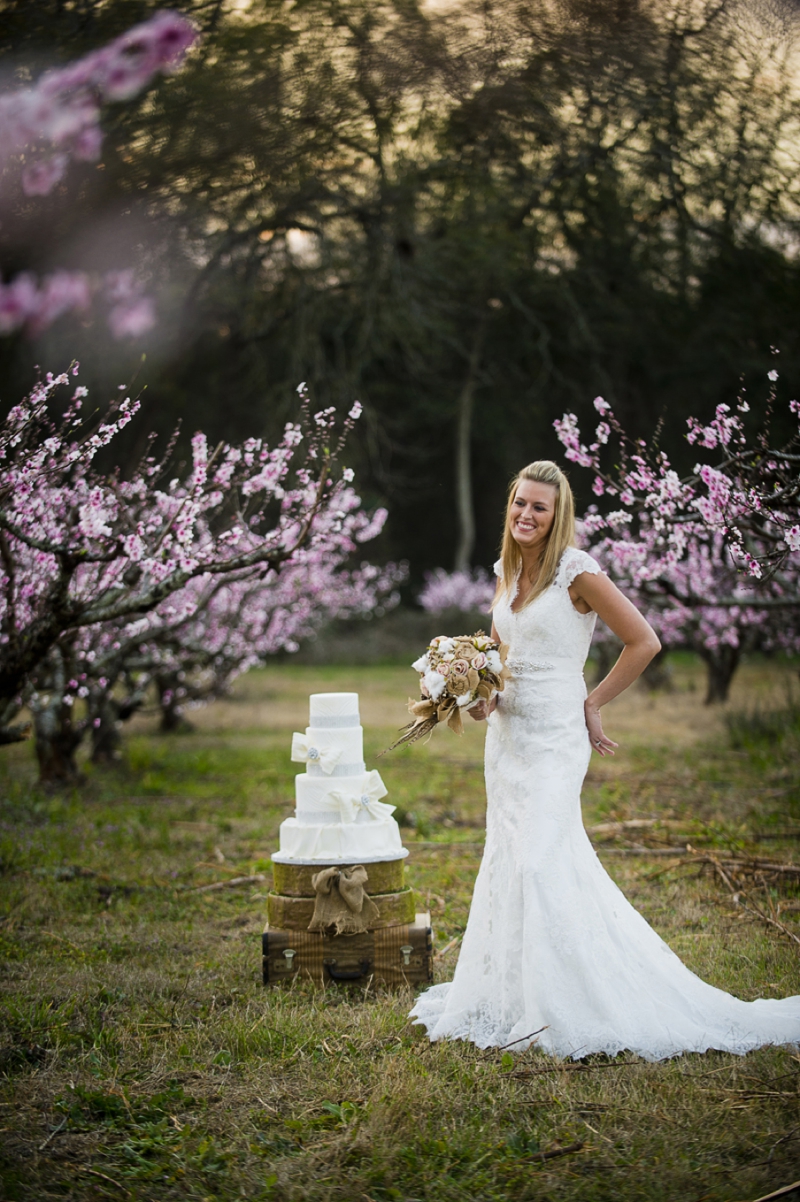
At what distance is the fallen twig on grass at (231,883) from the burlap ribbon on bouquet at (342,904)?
82.0 inches

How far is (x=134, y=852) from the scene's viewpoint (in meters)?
7.48

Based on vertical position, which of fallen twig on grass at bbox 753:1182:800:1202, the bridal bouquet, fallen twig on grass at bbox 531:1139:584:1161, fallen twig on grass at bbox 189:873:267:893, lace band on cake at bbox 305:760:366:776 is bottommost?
fallen twig on grass at bbox 189:873:267:893

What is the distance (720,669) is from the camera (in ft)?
48.2

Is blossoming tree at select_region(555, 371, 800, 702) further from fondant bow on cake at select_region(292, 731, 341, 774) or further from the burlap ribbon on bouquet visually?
the burlap ribbon on bouquet

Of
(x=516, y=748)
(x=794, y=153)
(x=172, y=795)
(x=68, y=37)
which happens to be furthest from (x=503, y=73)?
(x=516, y=748)

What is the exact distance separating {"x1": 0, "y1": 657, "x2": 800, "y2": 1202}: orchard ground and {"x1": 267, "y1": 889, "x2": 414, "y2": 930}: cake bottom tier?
0.89 ft

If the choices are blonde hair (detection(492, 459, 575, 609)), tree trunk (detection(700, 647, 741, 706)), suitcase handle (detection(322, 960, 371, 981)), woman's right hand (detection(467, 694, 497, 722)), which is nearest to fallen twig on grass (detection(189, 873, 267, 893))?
suitcase handle (detection(322, 960, 371, 981))

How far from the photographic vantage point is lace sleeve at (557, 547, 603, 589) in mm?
4203

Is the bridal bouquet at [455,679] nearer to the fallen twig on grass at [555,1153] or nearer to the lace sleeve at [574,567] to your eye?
the lace sleeve at [574,567]

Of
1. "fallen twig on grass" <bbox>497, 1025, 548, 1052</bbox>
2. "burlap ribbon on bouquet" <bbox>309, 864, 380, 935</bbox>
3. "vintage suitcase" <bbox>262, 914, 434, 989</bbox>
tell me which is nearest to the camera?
"fallen twig on grass" <bbox>497, 1025, 548, 1052</bbox>

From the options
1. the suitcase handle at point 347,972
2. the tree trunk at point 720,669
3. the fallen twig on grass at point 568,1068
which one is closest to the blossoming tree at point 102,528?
the suitcase handle at point 347,972

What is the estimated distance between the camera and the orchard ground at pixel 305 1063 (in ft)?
10.0

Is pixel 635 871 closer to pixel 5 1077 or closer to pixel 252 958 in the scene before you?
pixel 252 958

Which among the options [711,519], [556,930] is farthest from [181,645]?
[556,930]
